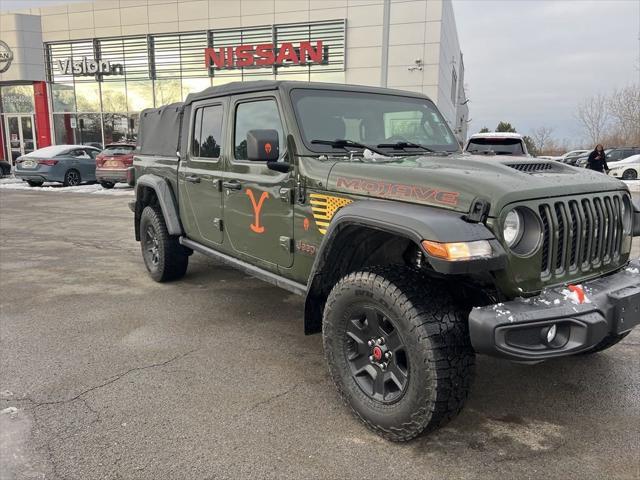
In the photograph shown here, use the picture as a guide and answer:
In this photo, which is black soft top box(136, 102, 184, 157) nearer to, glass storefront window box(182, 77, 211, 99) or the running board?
the running board

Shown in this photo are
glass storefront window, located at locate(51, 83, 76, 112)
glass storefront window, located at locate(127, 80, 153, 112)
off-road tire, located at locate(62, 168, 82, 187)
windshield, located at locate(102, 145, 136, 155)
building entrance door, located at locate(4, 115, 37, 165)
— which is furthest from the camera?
building entrance door, located at locate(4, 115, 37, 165)

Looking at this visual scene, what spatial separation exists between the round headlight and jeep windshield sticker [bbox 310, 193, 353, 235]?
0.93 m

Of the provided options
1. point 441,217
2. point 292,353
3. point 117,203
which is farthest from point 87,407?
point 117,203

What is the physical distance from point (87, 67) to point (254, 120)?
2432 cm

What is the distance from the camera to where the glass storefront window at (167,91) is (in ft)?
77.2

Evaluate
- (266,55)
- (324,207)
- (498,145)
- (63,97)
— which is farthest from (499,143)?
(63,97)

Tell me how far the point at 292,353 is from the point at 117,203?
35.4ft

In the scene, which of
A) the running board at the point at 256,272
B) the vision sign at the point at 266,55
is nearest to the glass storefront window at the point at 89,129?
the vision sign at the point at 266,55

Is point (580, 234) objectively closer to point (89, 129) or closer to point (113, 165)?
point (113, 165)

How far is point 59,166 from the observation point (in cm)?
1666

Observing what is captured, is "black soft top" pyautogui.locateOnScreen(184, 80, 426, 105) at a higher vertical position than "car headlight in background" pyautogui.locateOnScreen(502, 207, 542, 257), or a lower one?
higher

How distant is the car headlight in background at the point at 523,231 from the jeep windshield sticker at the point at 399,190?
275 mm

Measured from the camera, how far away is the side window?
3.62 m

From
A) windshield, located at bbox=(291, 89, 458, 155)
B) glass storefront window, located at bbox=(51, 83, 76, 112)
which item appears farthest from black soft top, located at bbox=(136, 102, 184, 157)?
glass storefront window, located at bbox=(51, 83, 76, 112)
